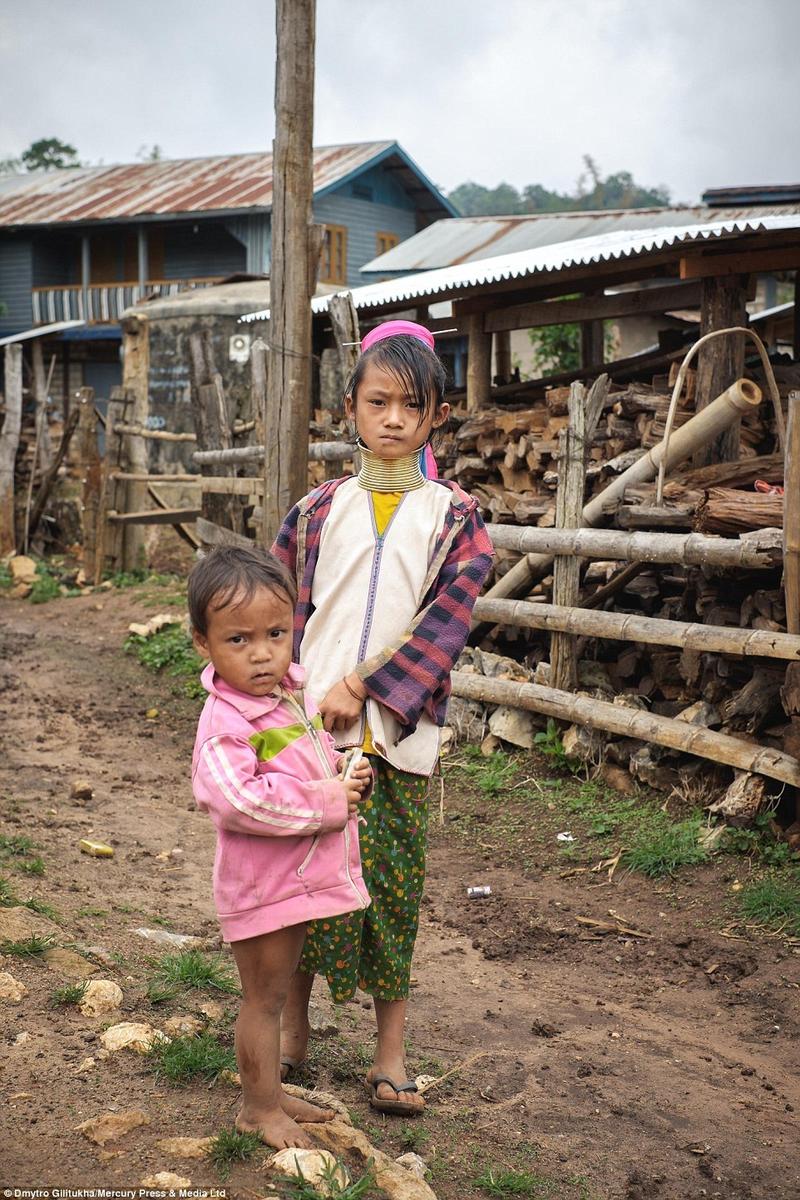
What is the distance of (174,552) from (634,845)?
29.2 feet

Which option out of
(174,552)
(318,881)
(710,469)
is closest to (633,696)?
(710,469)

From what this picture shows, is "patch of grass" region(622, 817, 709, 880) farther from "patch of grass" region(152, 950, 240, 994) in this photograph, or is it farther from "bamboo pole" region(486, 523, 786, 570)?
"patch of grass" region(152, 950, 240, 994)

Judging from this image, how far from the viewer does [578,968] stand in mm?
3883

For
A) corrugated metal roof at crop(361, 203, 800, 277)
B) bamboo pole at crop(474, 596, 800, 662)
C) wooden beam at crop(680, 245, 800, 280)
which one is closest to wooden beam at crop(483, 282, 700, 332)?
wooden beam at crop(680, 245, 800, 280)

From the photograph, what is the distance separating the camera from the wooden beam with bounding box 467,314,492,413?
25.2 feet

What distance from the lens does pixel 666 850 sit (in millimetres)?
4582

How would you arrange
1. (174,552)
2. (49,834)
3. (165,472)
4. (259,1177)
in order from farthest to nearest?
(165,472)
(174,552)
(49,834)
(259,1177)

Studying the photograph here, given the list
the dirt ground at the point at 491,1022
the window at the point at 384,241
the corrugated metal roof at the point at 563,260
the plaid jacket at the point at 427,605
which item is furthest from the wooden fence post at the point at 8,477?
the plaid jacket at the point at 427,605

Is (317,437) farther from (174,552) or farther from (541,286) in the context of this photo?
(174,552)

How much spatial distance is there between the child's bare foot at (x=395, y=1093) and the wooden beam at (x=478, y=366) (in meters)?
5.54

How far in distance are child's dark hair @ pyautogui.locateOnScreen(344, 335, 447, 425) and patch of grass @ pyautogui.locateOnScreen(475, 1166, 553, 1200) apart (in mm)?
1653

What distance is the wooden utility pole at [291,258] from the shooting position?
470cm

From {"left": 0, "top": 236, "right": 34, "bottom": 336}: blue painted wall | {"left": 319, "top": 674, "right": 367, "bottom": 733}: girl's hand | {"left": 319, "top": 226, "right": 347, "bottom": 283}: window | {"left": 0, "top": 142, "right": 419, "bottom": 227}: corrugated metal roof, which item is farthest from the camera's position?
{"left": 0, "top": 236, "right": 34, "bottom": 336}: blue painted wall

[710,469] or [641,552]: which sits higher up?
[710,469]
